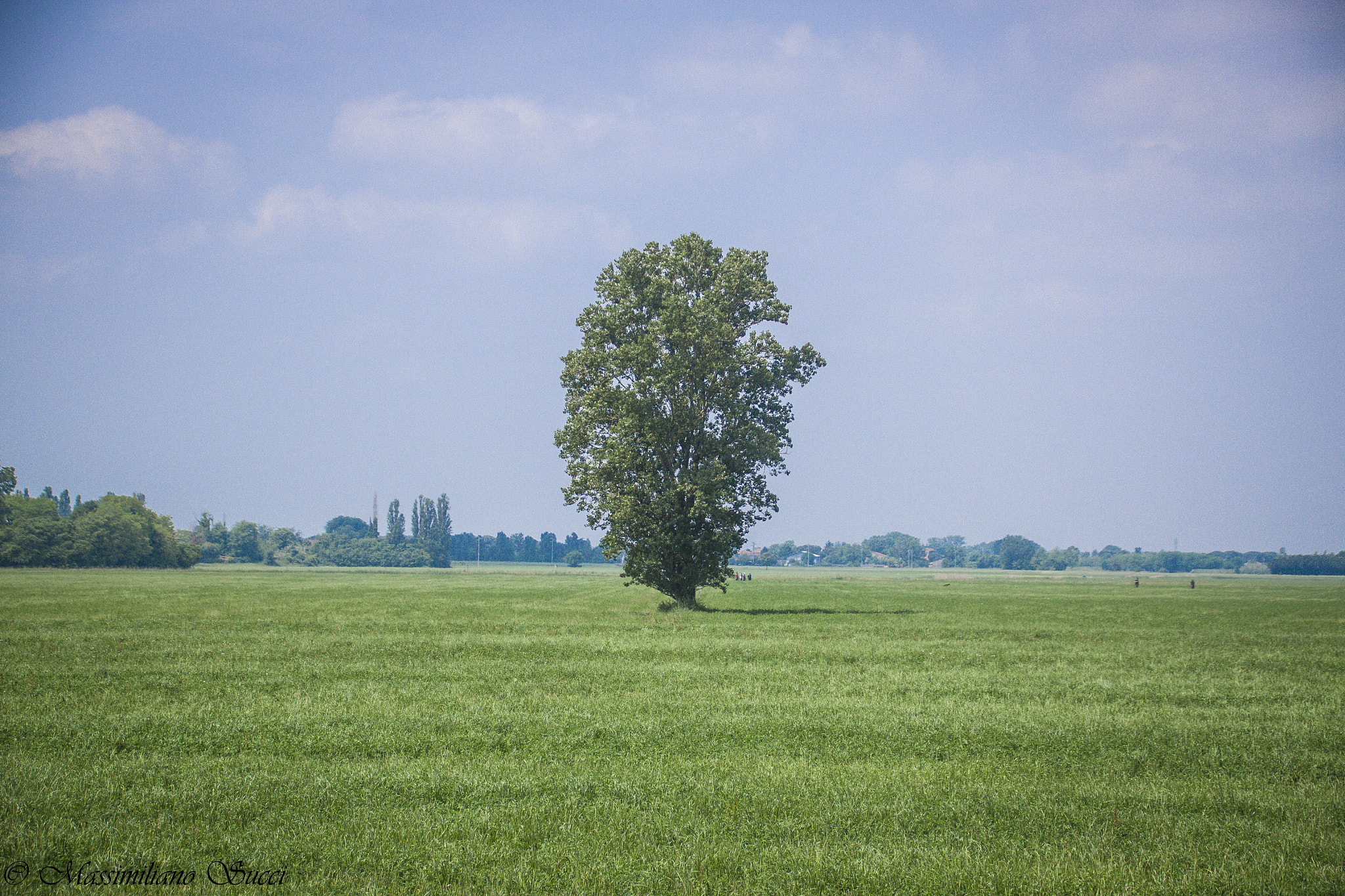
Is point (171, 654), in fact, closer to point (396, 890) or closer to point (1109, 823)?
point (396, 890)

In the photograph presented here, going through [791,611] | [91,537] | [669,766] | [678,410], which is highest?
[678,410]

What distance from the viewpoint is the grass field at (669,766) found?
28.9 feet

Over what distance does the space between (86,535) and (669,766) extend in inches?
7062

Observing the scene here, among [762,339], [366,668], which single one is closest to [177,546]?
[762,339]

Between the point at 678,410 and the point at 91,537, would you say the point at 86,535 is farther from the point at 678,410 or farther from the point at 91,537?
the point at 678,410

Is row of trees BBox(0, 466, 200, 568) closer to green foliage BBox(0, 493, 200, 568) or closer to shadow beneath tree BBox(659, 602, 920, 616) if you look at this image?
green foliage BBox(0, 493, 200, 568)

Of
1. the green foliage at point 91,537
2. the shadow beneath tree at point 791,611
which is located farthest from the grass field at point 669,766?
the green foliage at point 91,537

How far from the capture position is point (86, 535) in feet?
500

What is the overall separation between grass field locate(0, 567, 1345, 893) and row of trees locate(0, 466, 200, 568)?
5953 inches

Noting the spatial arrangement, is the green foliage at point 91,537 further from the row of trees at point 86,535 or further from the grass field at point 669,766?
the grass field at point 669,766

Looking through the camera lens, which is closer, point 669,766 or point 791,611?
point 669,766

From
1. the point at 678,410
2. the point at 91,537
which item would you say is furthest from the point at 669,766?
the point at 91,537

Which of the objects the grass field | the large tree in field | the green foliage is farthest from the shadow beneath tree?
the green foliage

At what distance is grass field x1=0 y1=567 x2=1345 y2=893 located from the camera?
8797 millimetres
